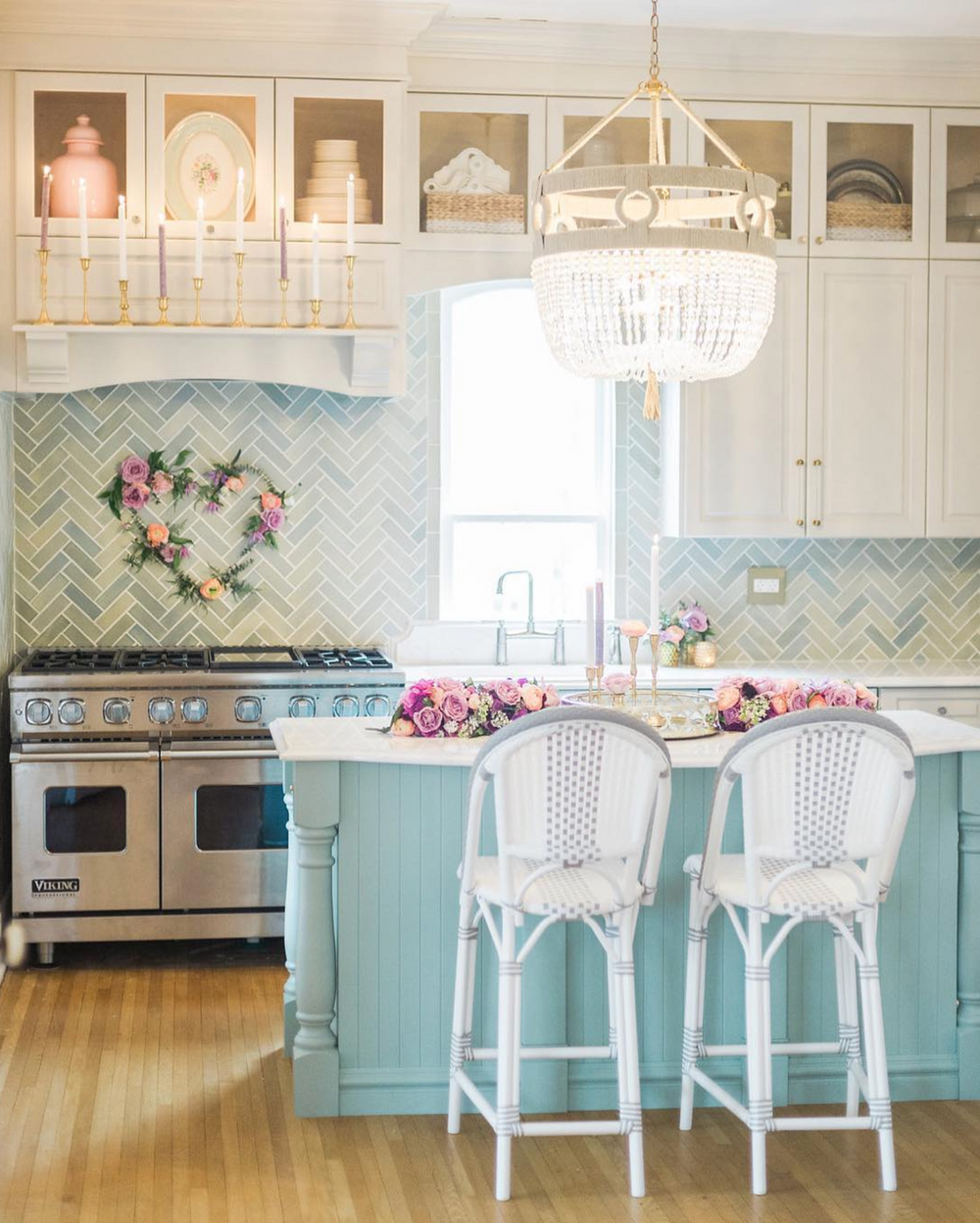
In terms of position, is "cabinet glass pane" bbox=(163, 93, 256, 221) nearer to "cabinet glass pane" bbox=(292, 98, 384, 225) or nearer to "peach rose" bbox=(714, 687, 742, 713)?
"cabinet glass pane" bbox=(292, 98, 384, 225)

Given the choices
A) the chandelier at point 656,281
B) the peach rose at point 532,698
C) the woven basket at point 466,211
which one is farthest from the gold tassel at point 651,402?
the woven basket at point 466,211

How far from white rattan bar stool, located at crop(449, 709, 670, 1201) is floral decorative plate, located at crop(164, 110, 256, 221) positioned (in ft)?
8.08

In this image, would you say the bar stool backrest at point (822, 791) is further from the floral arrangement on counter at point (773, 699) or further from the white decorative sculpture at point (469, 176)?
the white decorative sculpture at point (469, 176)

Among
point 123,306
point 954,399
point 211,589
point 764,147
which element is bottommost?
point 211,589

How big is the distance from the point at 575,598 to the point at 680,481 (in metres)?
0.68

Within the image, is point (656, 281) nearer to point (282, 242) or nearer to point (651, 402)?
point (651, 402)

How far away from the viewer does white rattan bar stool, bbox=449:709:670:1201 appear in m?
3.07

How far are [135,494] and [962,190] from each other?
301cm

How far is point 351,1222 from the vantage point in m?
3.02

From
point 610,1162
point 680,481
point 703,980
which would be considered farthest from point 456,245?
point 610,1162

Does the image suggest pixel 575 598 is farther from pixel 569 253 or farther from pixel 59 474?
pixel 569 253

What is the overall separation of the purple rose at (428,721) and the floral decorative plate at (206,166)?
206 cm

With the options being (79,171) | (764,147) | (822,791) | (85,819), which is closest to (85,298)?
(79,171)

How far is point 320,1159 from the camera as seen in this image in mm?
3314
